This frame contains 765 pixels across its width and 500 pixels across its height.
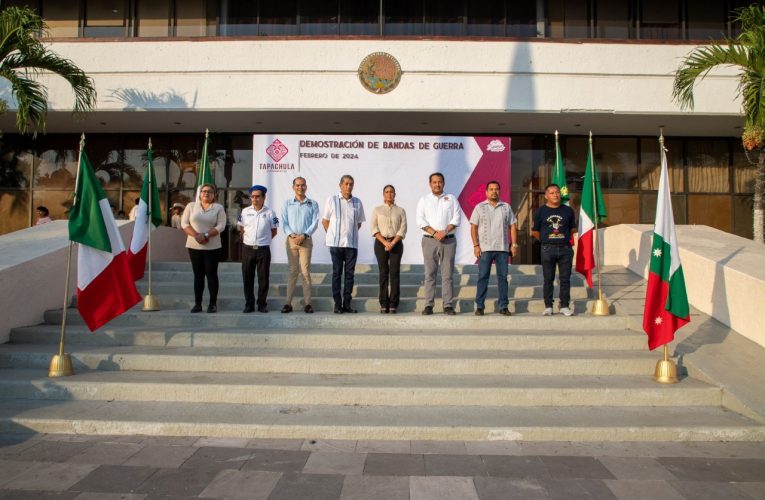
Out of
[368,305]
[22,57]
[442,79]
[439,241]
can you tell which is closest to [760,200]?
[442,79]

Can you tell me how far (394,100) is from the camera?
12.7 meters

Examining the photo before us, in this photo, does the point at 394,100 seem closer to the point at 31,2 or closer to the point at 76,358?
the point at 76,358

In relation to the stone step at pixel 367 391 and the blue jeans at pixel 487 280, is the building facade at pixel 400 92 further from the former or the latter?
the stone step at pixel 367 391

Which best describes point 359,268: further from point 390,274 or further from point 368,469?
point 368,469

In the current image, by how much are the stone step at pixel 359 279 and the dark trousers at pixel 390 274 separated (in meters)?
1.48

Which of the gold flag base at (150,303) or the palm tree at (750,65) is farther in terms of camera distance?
the palm tree at (750,65)

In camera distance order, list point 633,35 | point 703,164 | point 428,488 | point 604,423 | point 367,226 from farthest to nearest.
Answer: point 703,164, point 633,35, point 367,226, point 604,423, point 428,488

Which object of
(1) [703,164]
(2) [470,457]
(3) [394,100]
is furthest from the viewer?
(1) [703,164]

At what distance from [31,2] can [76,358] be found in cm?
1362

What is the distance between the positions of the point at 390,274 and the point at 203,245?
2.64 meters

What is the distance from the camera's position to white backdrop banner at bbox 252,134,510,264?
10969 millimetres

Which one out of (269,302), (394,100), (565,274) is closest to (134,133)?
(394,100)

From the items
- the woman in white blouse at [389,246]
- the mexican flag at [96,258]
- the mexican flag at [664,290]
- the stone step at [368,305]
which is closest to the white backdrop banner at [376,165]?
the stone step at [368,305]

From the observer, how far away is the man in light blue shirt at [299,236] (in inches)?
296
